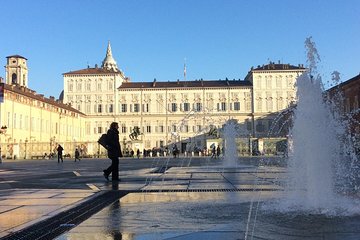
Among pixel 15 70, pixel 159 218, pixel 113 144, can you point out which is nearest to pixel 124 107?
pixel 15 70

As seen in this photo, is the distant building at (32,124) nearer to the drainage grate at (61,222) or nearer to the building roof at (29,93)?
the building roof at (29,93)

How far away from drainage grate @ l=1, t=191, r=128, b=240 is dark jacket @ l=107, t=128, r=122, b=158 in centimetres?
414

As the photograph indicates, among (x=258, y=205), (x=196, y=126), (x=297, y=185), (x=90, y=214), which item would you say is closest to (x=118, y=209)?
(x=90, y=214)

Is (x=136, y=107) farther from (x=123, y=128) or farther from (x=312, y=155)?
(x=312, y=155)

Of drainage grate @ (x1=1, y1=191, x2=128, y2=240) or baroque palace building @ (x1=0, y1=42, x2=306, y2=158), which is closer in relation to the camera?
drainage grate @ (x1=1, y1=191, x2=128, y2=240)

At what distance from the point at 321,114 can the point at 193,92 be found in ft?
297

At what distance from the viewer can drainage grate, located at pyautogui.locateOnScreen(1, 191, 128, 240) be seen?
4789 millimetres

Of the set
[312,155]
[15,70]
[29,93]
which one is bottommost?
[312,155]

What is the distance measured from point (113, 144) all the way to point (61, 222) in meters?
6.49

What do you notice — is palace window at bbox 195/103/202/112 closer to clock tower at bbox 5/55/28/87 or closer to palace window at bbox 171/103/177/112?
palace window at bbox 171/103/177/112

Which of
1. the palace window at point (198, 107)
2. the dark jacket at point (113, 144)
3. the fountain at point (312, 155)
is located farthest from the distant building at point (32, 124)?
the fountain at point (312, 155)

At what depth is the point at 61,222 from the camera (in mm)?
5543

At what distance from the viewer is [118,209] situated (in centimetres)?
666

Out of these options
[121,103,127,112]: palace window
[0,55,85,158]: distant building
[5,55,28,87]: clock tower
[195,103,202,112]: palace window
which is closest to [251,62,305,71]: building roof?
[195,103,202,112]: palace window
